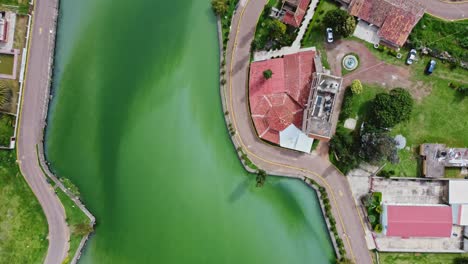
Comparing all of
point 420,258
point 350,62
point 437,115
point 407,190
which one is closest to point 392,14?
point 350,62

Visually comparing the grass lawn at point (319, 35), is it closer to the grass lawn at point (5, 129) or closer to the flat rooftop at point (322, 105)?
the flat rooftop at point (322, 105)

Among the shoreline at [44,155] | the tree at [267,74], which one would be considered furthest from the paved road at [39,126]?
the tree at [267,74]

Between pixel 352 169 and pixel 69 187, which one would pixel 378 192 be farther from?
pixel 69 187

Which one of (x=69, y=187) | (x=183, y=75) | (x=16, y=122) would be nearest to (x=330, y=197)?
(x=183, y=75)

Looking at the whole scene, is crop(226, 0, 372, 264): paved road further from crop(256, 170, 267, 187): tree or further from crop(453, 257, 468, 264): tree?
crop(453, 257, 468, 264): tree

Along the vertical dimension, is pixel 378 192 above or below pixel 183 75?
below

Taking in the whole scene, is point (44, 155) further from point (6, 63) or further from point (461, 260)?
point (461, 260)

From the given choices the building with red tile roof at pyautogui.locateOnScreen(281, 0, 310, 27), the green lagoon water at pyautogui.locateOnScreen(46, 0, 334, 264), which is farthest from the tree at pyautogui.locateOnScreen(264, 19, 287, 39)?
the green lagoon water at pyautogui.locateOnScreen(46, 0, 334, 264)
